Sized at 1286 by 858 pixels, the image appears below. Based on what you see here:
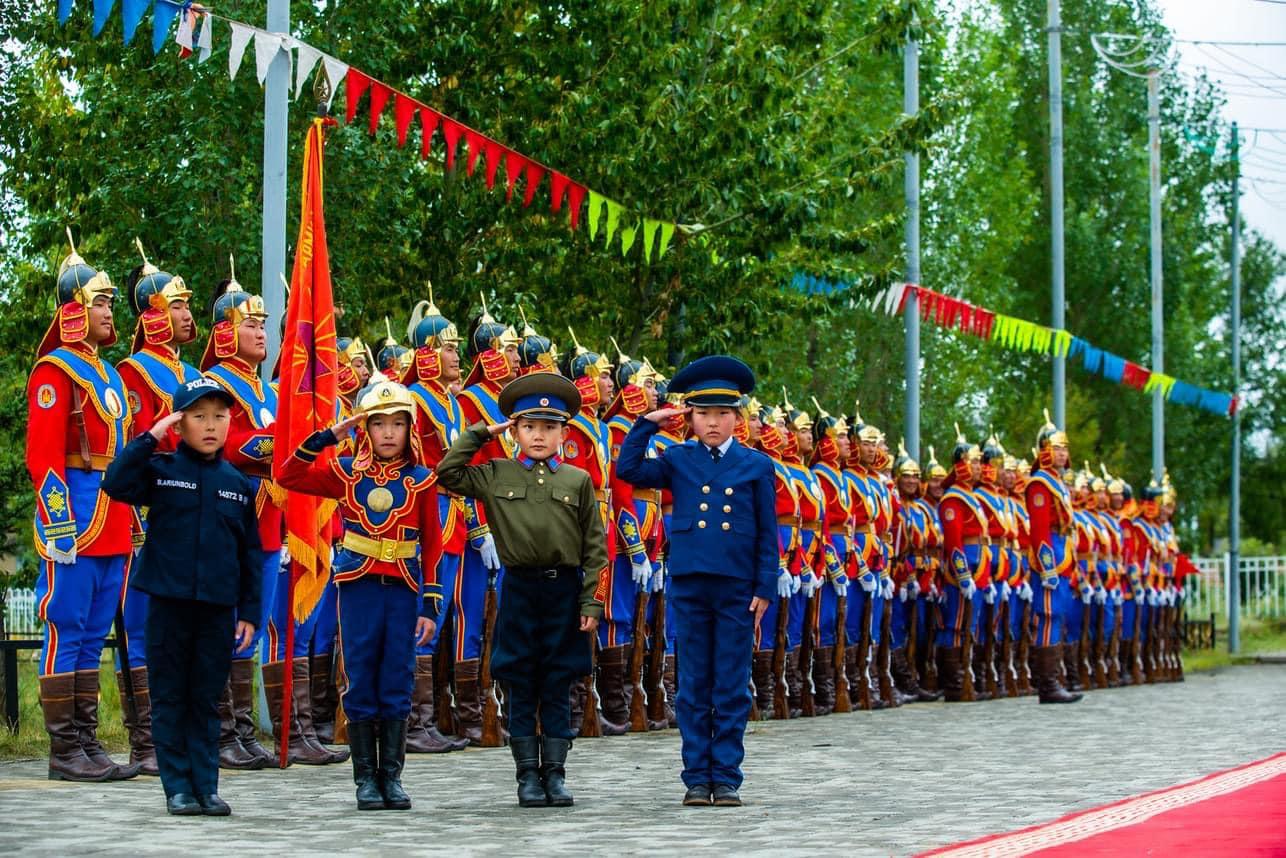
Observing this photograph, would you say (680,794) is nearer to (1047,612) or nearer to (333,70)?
(333,70)

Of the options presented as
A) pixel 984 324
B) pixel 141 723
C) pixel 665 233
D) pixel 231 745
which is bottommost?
pixel 231 745

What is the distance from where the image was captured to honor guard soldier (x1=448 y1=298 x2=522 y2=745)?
1229 centimetres

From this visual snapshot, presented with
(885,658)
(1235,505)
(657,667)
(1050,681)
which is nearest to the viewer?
(657,667)

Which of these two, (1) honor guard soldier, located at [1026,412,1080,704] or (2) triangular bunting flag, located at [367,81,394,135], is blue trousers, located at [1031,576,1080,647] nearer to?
(1) honor guard soldier, located at [1026,412,1080,704]

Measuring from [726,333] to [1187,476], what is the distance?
3176 cm

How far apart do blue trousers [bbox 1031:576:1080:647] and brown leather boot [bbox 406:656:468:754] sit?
8.12 m

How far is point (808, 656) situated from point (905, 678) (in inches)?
109

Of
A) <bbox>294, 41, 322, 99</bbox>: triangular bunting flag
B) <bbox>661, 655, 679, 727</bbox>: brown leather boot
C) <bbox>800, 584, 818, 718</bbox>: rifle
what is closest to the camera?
<bbox>294, 41, 322, 99</bbox>: triangular bunting flag

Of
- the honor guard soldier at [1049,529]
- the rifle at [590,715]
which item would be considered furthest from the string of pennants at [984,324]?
the rifle at [590,715]

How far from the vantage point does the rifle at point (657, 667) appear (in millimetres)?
14477

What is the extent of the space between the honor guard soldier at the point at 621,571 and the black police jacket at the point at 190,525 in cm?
503

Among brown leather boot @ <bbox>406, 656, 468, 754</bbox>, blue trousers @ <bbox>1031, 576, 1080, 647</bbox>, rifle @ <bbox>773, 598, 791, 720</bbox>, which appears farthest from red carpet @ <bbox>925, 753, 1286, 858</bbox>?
blue trousers @ <bbox>1031, 576, 1080, 647</bbox>

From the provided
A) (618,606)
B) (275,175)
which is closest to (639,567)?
(618,606)

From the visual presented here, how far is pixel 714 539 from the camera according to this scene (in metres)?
9.72
